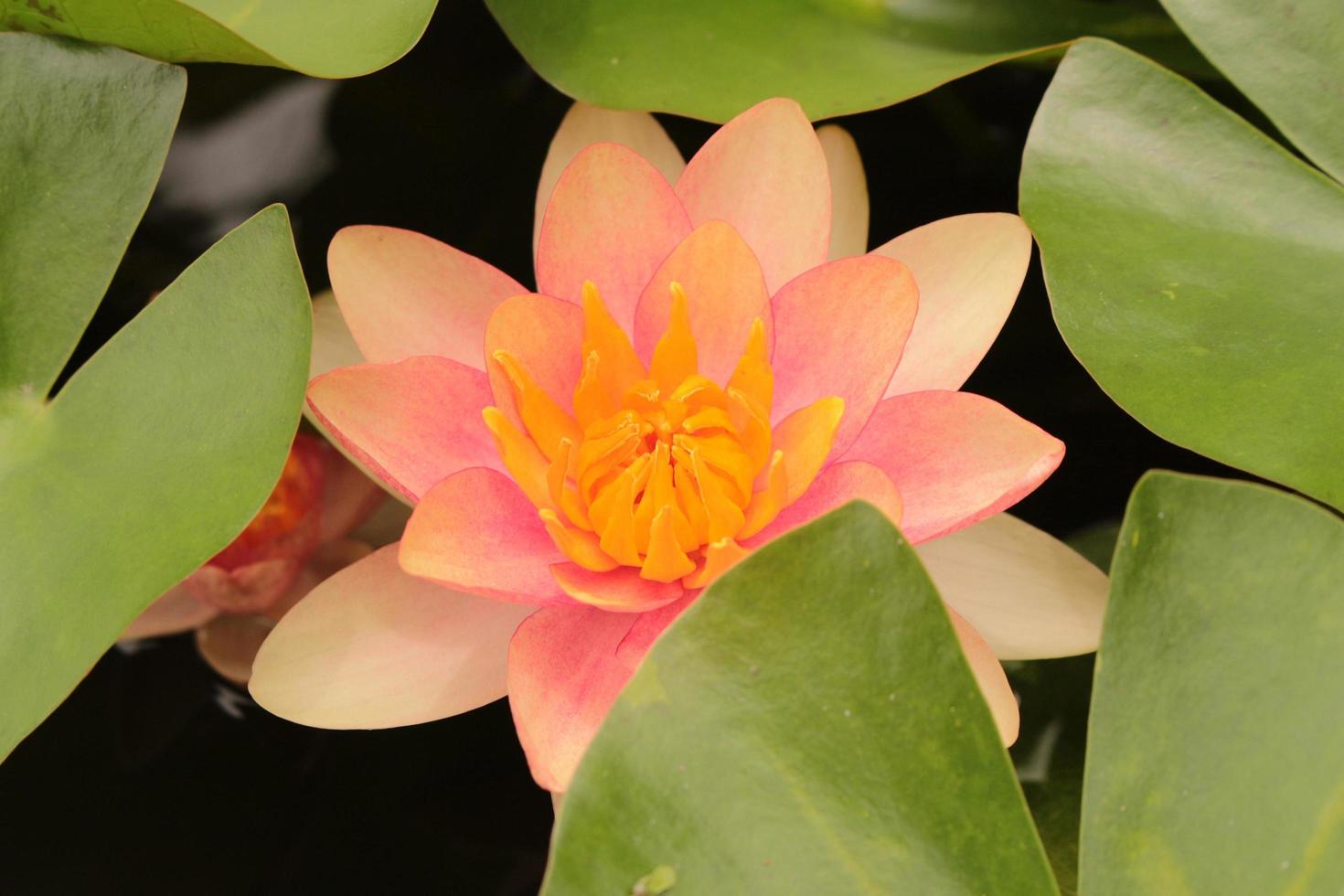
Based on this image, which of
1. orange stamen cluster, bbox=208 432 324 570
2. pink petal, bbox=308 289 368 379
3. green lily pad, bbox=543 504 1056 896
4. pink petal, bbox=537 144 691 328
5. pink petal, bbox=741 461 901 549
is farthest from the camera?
orange stamen cluster, bbox=208 432 324 570

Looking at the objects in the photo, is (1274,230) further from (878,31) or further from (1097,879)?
(1097,879)

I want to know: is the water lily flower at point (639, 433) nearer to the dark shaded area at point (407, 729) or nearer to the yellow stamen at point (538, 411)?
the yellow stamen at point (538, 411)

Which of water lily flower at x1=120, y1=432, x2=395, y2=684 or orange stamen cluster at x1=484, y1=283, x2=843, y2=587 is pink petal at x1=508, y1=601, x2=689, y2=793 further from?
water lily flower at x1=120, y1=432, x2=395, y2=684

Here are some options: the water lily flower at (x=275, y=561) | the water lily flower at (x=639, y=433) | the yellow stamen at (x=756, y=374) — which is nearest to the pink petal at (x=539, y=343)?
the water lily flower at (x=639, y=433)

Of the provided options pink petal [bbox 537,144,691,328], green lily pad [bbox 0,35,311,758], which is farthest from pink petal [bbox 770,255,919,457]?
green lily pad [bbox 0,35,311,758]

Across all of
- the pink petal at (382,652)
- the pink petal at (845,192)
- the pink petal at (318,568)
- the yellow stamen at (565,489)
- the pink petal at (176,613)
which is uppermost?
the pink petal at (845,192)

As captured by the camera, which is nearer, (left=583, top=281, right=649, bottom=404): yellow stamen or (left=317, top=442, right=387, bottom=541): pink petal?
(left=583, top=281, right=649, bottom=404): yellow stamen
